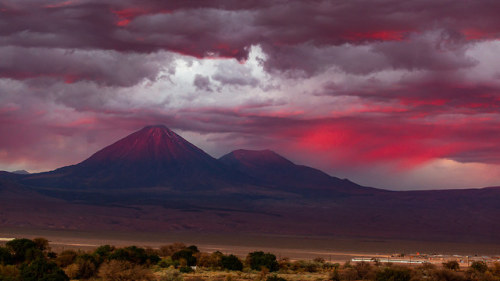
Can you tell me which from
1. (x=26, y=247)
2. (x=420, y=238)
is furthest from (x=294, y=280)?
(x=420, y=238)

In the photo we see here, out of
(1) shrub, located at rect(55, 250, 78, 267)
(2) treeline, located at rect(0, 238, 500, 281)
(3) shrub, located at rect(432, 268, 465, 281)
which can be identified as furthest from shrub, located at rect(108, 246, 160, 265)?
(3) shrub, located at rect(432, 268, 465, 281)

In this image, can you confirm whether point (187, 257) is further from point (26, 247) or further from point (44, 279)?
point (44, 279)

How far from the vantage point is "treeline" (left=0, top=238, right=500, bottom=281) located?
153 feet

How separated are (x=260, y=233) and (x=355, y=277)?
132425 mm

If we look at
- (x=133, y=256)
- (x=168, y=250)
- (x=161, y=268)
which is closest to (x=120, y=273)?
(x=161, y=268)

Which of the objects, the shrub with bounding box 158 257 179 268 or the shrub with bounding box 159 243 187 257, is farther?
the shrub with bounding box 159 243 187 257

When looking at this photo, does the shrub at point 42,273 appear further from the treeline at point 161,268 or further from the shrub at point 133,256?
the shrub at point 133,256

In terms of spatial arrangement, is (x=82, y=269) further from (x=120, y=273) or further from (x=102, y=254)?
(x=102, y=254)

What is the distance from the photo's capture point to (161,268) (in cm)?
6144

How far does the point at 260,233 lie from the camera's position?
188125mm

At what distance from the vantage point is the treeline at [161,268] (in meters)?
46.8

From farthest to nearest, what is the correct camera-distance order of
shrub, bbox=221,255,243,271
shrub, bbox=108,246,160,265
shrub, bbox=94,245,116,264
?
1. shrub, bbox=221,255,243,271
2. shrub, bbox=108,246,160,265
3. shrub, bbox=94,245,116,264

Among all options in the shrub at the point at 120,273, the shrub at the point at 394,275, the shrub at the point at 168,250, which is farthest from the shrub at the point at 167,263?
the shrub at the point at 394,275

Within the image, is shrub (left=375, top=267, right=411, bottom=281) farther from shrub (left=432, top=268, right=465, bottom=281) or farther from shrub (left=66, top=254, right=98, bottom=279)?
shrub (left=66, top=254, right=98, bottom=279)
